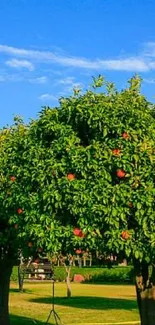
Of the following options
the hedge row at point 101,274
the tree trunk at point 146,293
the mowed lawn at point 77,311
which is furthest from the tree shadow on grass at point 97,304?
the hedge row at point 101,274

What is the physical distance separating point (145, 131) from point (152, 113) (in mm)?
1388

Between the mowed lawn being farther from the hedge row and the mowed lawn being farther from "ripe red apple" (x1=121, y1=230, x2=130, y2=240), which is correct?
the hedge row

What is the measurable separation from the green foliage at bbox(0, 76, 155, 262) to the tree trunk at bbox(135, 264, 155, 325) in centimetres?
190

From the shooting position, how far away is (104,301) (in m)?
36.8

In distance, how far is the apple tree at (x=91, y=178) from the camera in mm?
12562

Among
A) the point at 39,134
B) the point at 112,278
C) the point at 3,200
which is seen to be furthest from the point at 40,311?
the point at 112,278

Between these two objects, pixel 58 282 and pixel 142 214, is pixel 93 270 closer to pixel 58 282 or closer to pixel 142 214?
pixel 58 282

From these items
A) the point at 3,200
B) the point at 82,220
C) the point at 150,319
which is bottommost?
the point at 150,319

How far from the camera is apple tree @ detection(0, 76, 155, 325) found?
12.6m

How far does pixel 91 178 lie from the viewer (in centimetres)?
1280

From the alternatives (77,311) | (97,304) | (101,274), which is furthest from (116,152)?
(101,274)

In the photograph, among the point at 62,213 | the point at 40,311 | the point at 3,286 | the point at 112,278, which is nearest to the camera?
the point at 62,213

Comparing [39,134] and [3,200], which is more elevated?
[39,134]

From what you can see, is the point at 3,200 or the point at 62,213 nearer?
the point at 62,213
